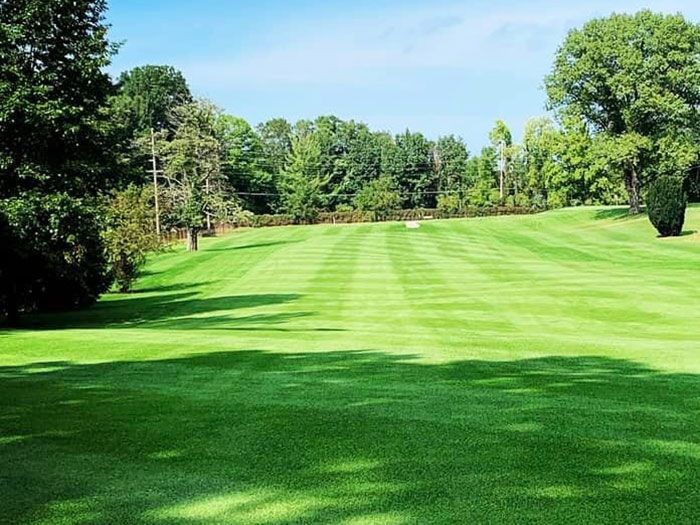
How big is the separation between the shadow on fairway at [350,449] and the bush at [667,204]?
42.7 m

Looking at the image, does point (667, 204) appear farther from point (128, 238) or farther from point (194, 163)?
point (194, 163)

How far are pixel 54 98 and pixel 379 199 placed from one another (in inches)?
3158

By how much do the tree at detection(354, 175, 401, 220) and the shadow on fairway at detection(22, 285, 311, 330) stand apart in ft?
220

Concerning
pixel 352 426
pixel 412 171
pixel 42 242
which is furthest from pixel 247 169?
pixel 352 426

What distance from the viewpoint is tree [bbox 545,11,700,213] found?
193ft

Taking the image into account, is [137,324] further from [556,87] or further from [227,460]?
[556,87]

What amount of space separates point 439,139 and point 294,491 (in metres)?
125

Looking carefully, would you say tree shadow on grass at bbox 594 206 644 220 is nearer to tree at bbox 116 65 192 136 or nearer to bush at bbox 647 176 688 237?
bush at bbox 647 176 688 237

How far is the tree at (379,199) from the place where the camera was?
99.7m

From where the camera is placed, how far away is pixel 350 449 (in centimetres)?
535

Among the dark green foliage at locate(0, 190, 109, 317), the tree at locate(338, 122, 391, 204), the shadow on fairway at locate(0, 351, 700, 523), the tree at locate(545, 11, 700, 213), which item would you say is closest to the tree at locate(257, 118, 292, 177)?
the tree at locate(338, 122, 391, 204)

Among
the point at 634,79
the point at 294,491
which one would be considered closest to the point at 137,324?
the point at 294,491

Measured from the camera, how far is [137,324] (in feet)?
74.8

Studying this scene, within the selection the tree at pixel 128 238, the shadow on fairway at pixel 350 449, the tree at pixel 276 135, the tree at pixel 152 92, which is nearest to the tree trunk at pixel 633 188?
the tree at pixel 128 238
